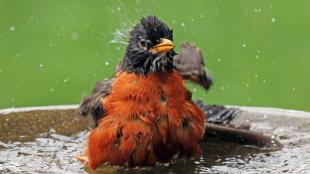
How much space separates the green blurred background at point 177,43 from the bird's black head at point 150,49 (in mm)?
4223

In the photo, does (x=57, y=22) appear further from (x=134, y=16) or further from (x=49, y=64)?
(x=134, y=16)

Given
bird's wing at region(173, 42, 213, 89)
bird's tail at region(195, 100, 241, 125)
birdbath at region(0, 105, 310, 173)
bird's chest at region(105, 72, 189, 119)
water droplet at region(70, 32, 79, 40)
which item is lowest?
birdbath at region(0, 105, 310, 173)

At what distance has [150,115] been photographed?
5316 millimetres

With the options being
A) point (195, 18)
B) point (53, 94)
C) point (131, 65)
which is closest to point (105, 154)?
point (131, 65)

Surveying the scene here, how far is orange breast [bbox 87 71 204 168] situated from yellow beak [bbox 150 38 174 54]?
14 centimetres

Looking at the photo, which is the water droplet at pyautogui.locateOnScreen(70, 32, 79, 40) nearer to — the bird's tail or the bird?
the bird's tail

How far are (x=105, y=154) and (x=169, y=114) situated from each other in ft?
1.39

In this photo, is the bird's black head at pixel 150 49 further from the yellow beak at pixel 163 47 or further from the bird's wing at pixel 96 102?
the bird's wing at pixel 96 102

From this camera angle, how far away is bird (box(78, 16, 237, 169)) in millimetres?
5312

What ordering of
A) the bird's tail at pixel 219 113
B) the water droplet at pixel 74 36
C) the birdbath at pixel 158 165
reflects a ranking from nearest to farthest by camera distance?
the birdbath at pixel 158 165, the bird's tail at pixel 219 113, the water droplet at pixel 74 36

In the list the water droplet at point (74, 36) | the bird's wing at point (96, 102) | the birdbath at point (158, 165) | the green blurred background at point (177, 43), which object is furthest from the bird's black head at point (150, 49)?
the water droplet at point (74, 36)

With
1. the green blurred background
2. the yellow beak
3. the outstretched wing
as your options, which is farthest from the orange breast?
the green blurred background

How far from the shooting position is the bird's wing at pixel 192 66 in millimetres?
6152

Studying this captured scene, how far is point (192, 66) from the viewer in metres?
6.21
